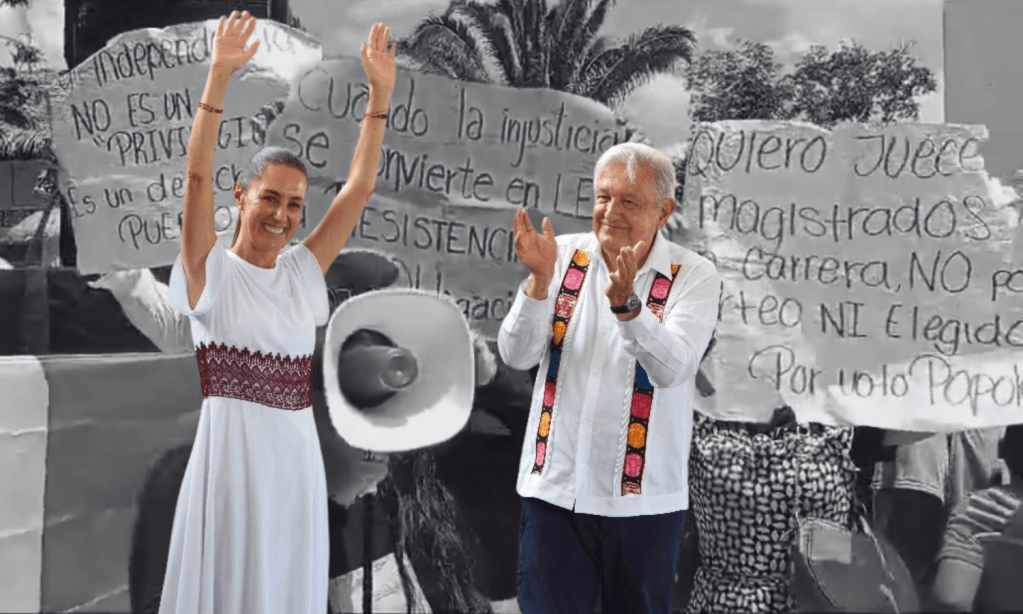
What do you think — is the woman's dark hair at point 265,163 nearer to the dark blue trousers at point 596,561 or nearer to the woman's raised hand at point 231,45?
the woman's raised hand at point 231,45

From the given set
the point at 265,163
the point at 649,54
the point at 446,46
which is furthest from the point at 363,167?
the point at 649,54

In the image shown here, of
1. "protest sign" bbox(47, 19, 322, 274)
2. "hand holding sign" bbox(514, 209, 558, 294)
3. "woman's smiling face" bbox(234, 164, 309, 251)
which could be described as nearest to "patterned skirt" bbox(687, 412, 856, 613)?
"hand holding sign" bbox(514, 209, 558, 294)

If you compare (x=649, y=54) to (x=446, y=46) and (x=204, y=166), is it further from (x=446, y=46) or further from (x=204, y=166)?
(x=204, y=166)

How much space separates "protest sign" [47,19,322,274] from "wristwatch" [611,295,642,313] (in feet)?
7.86

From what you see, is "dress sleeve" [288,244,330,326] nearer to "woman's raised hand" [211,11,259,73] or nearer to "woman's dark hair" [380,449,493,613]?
"woman's raised hand" [211,11,259,73]

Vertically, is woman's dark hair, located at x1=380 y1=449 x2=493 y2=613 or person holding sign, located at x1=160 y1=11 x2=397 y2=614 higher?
person holding sign, located at x1=160 y1=11 x2=397 y2=614

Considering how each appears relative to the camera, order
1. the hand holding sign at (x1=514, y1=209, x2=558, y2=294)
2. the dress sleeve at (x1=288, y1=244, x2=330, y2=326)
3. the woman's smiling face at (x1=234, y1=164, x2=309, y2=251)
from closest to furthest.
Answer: the hand holding sign at (x1=514, y1=209, x2=558, y2=294) → the woman's smiling face at (x1=234, y1=164, x2=309, y2=251) → the dress sleeve at (x1=288, y1=244, x2=330, y2=326)

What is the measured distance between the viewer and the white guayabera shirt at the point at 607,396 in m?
2.57

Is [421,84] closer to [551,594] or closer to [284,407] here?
[284,407]

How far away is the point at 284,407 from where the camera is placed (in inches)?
108

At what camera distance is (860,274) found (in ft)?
13.8

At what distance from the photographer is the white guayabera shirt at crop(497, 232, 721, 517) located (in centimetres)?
257

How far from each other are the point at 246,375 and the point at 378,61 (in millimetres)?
1017

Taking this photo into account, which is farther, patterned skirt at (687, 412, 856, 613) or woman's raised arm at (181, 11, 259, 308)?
patterned skirt at (687, 412, 856, 613)
